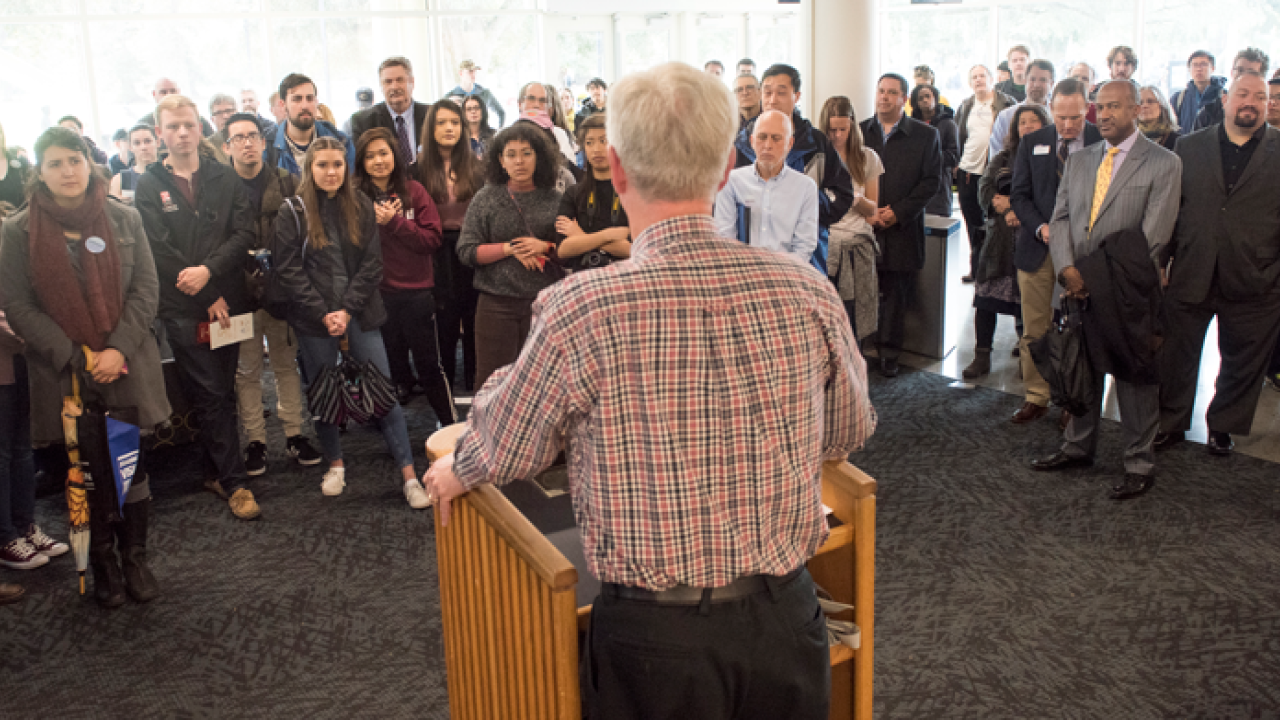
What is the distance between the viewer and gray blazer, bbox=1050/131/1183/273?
4.10m

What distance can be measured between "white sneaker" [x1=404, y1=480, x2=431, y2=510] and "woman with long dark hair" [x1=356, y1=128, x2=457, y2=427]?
43cm

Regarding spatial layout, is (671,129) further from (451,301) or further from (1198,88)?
(1198,88)

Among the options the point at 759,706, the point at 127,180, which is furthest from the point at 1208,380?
the point at 127,180

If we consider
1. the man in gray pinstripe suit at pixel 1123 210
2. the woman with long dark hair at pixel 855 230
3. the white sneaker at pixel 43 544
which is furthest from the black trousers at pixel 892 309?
the white sneaker at pixel 43 544

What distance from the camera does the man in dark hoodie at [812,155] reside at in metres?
5.21

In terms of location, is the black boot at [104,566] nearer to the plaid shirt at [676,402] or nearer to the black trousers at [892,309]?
the plaid shirt at [676,402]

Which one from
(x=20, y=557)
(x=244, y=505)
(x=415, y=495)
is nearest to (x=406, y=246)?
(x=415, y=495)

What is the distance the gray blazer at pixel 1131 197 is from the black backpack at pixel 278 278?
326cm

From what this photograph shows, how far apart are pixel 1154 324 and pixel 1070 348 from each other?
1.11 ft

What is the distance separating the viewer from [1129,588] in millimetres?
3369

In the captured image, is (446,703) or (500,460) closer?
(500,460)

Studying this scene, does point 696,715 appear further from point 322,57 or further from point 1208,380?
point 322,57

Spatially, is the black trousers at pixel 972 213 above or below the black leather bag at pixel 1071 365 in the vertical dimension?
above

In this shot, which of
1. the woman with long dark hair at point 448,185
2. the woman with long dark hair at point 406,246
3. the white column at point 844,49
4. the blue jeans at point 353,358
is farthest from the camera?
the white column at point 844,49
